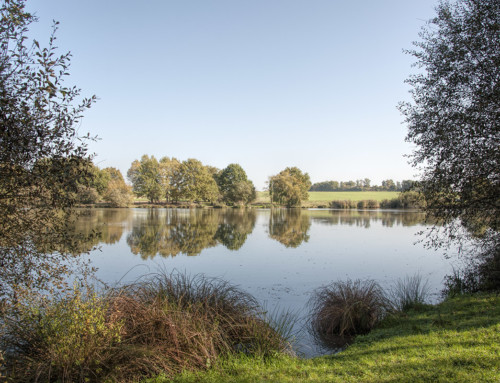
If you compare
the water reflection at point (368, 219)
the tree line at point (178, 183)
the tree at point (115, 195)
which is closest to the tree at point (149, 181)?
the tree line at point (178, 183)

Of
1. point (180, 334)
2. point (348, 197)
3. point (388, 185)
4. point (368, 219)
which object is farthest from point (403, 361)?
Result: point (388, 185)

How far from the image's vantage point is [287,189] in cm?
8719

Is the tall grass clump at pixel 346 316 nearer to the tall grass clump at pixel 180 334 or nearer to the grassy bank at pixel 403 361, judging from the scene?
the grassy bank at pixel 403 361

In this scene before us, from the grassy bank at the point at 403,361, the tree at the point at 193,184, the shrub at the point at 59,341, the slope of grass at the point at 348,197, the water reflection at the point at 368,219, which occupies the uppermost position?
the tree at the point at 193,184

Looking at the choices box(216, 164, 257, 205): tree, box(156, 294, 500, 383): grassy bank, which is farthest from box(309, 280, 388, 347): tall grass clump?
box(216, 164, 257, 205): tree

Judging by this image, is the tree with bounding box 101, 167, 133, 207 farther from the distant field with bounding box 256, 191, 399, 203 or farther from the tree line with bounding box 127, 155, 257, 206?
the distant field with bounding box 256, 191, 399, 203

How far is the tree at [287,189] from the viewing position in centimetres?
8744

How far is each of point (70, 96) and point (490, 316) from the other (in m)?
9.61

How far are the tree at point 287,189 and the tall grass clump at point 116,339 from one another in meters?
81.1

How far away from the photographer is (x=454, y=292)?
434 inches

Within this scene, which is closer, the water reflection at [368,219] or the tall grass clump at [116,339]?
the tall grass clump at [116,339]

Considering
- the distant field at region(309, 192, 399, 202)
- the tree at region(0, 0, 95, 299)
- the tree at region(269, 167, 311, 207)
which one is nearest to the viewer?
the tree at region(0, 0, 95, 299)

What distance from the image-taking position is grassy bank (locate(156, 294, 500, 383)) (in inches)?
188

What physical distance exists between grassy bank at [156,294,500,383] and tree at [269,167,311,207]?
3153 inches
